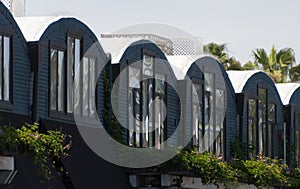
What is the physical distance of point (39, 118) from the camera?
85.3ft

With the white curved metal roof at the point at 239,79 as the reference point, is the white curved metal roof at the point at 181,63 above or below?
above

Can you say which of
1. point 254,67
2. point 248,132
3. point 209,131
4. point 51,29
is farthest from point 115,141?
point 254,67

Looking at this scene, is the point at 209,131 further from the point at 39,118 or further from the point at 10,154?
the point at 10,154

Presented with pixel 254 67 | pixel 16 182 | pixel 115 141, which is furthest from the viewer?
pixel 254 67

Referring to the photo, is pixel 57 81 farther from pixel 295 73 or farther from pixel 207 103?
pixel 295 73

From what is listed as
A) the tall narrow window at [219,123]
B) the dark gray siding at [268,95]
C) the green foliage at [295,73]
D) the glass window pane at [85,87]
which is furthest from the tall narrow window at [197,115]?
the green foliage at [295,73]

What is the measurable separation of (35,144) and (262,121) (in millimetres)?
15242

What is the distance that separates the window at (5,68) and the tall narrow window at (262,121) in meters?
13.3

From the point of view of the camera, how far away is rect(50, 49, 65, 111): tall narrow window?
87.9 ft

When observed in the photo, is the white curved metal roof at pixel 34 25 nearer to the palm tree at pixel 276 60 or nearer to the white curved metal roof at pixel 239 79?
the white curved metal roof at pixel 239 79

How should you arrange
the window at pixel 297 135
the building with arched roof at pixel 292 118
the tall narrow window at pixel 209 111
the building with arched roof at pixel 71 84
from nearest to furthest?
the building with arched roof at pixel 71 84, the tall narrow window at pixel 209 111, the building with arched roof at pixel 292 118, the window at pixel 297 135

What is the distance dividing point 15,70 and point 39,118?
128 centimetres

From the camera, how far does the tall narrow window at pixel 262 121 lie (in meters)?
36.8

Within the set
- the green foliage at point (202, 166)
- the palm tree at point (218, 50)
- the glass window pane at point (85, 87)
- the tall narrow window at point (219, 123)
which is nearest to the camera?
the glass window pane at point (85, 87)
